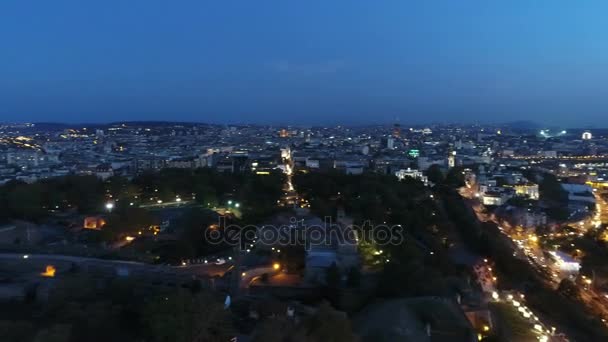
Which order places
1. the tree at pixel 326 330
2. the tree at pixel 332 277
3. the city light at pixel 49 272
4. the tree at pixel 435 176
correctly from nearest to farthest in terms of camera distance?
the tree at pixel 326 330
the tree at pixel 332 277
the city light at pixel 49 272
the tree at pixel 435 176

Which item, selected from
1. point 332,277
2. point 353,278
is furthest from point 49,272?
point 353,278

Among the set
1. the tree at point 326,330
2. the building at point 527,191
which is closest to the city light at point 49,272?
the tree at point 326,330

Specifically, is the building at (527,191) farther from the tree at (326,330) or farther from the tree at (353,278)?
the tree at (326,330)

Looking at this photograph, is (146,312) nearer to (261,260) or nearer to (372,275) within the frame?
(261,260)

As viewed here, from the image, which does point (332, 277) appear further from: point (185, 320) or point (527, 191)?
point (527, 191)

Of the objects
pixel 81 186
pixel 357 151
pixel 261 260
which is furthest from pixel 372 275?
pixel 357 151

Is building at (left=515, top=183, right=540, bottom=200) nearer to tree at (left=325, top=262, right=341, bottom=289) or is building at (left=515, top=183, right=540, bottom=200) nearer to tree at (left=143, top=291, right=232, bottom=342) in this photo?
tree at (left=325, top=262, right=341, bottom=289)

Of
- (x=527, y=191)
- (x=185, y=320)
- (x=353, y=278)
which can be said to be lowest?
(x=527, y=191)

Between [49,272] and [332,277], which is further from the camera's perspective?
[49,272]
